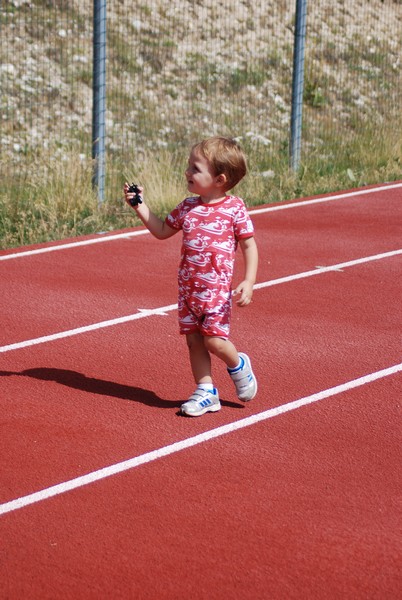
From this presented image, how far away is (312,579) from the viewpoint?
429cm

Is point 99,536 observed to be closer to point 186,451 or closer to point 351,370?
point 186,451

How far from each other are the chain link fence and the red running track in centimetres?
677

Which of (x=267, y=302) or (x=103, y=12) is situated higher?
(x=103, y=12)

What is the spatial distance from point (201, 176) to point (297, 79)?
896 centimetres

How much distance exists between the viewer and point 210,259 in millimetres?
5969

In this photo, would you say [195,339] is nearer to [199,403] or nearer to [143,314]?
[199,403]

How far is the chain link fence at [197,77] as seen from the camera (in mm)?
18406

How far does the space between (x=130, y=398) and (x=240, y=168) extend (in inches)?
58.4

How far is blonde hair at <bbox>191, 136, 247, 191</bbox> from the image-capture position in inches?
233

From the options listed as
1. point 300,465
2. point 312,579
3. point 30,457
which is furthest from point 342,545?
point 30,457

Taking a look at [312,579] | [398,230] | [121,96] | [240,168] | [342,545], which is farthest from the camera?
[121,96]

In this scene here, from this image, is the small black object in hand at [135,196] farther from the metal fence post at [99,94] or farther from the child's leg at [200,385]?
the metal fence post at [99,94]

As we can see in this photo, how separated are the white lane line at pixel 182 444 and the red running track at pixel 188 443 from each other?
0.5 inches

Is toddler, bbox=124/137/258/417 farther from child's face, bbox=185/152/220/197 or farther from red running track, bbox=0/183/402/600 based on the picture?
red running track, bbox=0/183/402/600
